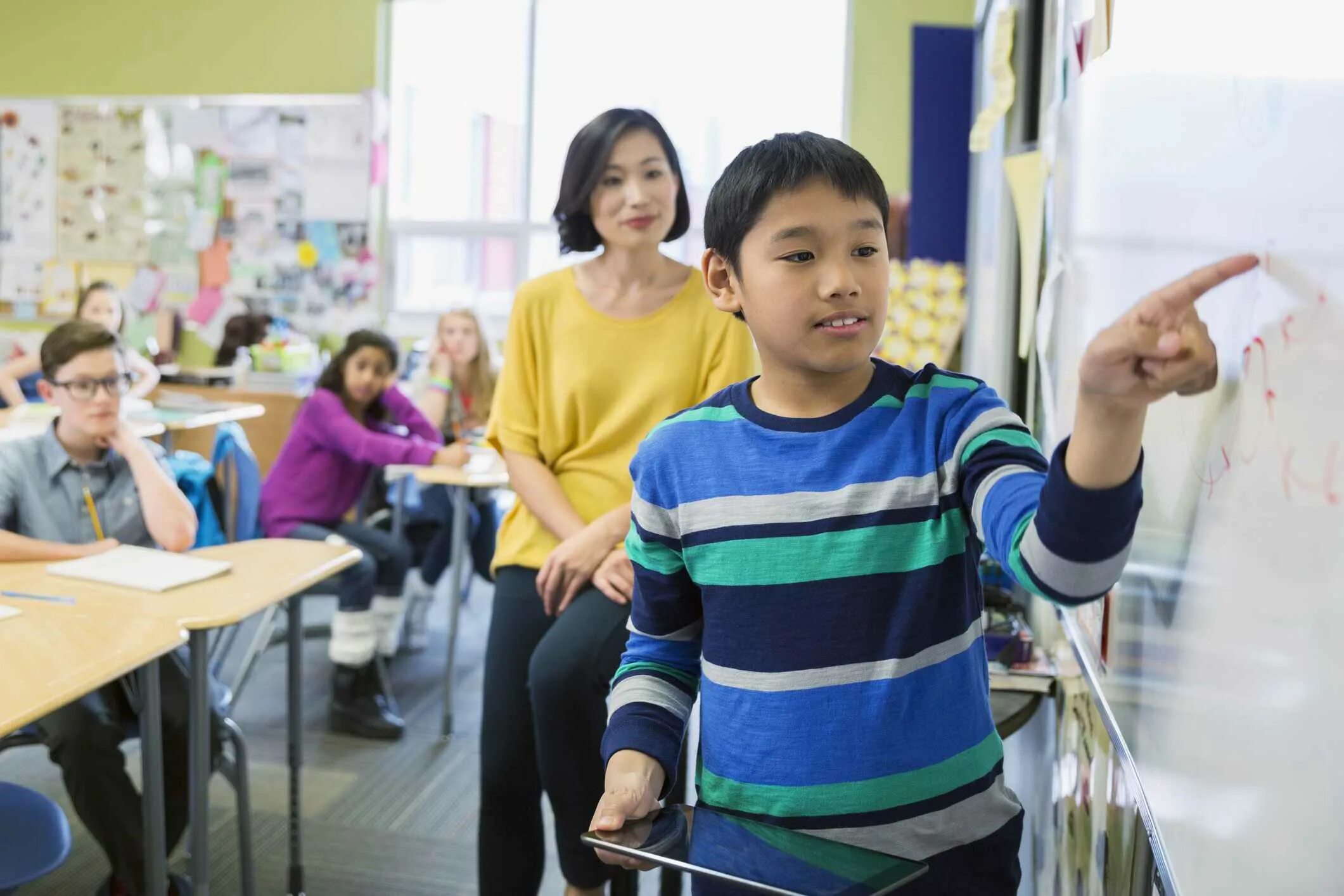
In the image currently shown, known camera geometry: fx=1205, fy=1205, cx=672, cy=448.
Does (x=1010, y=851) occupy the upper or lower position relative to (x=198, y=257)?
lower

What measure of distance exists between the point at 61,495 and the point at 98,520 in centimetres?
8

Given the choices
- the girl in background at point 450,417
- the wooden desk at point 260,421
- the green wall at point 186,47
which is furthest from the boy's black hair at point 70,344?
the green wall at point 186,47

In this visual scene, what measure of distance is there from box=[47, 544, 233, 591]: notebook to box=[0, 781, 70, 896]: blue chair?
33 cm

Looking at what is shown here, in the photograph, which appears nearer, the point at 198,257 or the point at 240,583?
the point at 240,583

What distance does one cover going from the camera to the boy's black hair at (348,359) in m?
3.58

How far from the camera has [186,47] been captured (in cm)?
632

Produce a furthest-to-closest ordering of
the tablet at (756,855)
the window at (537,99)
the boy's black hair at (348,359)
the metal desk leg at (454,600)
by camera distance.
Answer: the window at (537,99) → the boy's black hair at (348,359) → the metal desk leg at (454,600) → the tablet at (756,855)

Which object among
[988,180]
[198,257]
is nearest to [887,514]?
[988,180]

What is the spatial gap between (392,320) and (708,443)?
5419 mm

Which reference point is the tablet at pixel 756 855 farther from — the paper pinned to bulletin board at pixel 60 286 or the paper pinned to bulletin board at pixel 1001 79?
the paper pinned to bulletin board at pixel 60 286

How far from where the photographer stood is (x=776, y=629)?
2.95 feet

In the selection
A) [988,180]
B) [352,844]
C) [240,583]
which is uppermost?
[988,180]

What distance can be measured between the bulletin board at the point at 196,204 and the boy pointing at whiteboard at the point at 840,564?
17.9ft

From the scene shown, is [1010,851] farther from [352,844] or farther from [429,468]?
[429,468]
